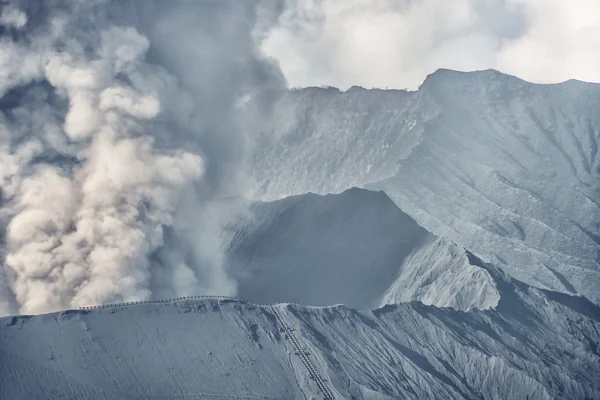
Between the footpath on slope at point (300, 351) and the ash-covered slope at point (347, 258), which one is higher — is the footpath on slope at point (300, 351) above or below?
below

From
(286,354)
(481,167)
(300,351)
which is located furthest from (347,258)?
(481,167)

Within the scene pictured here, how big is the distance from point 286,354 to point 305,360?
1.89 m

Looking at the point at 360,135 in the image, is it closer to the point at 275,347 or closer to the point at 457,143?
the point at 457,143

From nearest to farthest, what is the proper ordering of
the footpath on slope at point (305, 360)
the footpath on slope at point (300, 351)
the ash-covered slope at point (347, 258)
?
1. the footpath on slope at point (305, 360)
2. the footpath on slope at point (300, 351)
3. the ash-covered slope at point (347, 258)

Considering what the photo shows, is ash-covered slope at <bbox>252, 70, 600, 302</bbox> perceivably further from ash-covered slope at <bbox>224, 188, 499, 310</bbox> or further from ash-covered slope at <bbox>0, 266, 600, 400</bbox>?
ash-covered slope at <bbox>0, 266, 600, 400</bbox>

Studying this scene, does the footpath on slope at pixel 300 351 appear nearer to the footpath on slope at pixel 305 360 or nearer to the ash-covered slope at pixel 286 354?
the footpath on slope at pixel 305 360

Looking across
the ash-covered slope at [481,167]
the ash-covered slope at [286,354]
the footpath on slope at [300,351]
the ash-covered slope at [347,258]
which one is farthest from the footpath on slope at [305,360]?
the ash-covered slope at [481,167]

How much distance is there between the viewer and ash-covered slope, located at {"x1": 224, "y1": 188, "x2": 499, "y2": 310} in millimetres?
130000

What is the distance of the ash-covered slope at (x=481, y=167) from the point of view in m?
159

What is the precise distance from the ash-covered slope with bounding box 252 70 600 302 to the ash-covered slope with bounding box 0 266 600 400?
3458cm

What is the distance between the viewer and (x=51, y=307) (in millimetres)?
114625

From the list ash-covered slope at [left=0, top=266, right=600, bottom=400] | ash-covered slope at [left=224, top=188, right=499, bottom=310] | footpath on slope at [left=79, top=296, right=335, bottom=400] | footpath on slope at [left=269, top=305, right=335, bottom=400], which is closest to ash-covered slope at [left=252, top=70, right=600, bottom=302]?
ash-covered slope at [left=224, top=188, right=499, bottom=310]

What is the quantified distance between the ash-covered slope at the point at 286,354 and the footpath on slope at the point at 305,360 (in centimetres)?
22

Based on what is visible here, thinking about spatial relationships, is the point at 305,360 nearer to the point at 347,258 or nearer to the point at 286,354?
the point at 286,354
